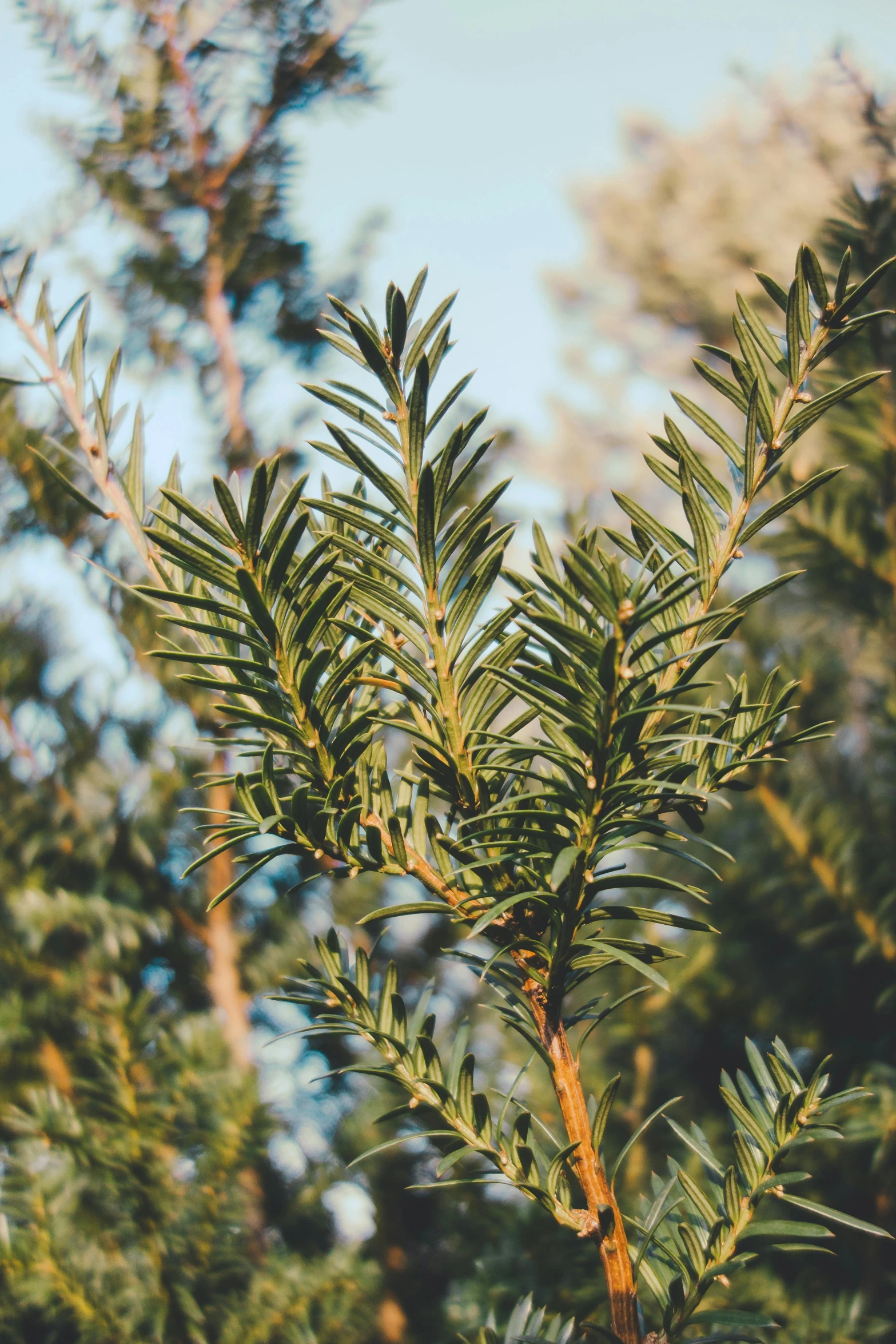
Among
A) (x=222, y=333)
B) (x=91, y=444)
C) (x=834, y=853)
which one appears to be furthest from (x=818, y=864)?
(x=222, y=333)

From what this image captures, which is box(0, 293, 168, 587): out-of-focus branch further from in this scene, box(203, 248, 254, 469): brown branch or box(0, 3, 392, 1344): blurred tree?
box(203, 248, 254, 469): brown branch

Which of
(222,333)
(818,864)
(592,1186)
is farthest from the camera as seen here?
(222,333)

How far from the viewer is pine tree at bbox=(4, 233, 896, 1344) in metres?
0.26

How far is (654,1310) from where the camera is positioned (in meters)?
0.65

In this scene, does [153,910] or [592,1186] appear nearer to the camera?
[592,1186]

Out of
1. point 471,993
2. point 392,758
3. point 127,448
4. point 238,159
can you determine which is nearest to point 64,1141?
point 127,448

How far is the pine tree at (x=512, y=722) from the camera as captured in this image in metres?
0.26

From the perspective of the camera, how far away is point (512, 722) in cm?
31

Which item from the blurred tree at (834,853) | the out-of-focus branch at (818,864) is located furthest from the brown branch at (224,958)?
the out-of-focus branch at (818,864)

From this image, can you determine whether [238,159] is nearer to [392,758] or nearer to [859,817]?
[392,758]

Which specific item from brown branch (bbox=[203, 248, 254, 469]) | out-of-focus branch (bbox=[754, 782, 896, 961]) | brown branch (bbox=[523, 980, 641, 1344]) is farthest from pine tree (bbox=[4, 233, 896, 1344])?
brown branch (bbox=[203, 248, 254, 469])

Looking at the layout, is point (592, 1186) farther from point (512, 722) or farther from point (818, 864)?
point (818, 864)

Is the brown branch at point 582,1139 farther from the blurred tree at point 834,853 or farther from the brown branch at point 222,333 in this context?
the brown branch at point 222,333

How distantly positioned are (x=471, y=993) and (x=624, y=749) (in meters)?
0.96
